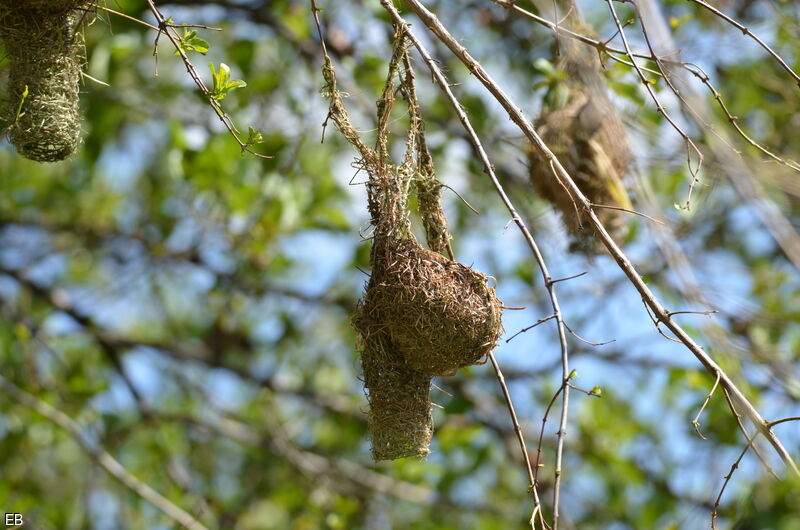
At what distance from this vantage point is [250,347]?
441 cm

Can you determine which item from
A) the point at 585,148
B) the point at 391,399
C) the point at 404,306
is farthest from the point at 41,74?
the point at 585,148

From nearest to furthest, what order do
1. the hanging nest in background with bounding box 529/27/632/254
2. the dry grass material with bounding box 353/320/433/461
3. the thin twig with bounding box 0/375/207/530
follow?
1. the dry grass material with bounding box 353/320/433/461
2. the hanging nest in background with bounding box 529/27/632/254
3. the thin twig with bounding box 0/375/207/530

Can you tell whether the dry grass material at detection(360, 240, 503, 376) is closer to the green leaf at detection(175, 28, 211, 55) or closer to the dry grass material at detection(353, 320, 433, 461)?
the dry grass material at detection(353, 320, 433, 461)

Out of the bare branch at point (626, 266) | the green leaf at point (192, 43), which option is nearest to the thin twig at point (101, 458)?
the green leaf at point (192, 43)

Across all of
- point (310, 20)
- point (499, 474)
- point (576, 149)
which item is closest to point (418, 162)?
point (576, 149)

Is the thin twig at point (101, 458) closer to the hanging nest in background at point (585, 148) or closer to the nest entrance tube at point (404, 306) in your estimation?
the nest entrance tube at point (404, 306)

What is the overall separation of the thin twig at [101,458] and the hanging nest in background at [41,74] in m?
1.66

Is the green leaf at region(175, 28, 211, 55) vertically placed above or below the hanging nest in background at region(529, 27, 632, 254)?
below

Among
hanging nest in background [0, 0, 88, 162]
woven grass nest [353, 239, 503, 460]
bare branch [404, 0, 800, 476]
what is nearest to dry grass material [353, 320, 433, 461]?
woven grass nest [353, 239, 503, 460]

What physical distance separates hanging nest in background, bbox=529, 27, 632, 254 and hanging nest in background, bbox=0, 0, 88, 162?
4.56ft

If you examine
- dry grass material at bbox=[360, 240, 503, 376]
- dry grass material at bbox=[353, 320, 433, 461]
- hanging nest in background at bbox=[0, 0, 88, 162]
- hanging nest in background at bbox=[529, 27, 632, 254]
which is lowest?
dry grass material at bbox=[353, 320, 433, 461]

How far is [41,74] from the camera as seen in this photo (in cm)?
195

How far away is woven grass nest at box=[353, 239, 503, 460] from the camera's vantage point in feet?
6.31

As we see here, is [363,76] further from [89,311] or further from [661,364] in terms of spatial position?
[661,364]
